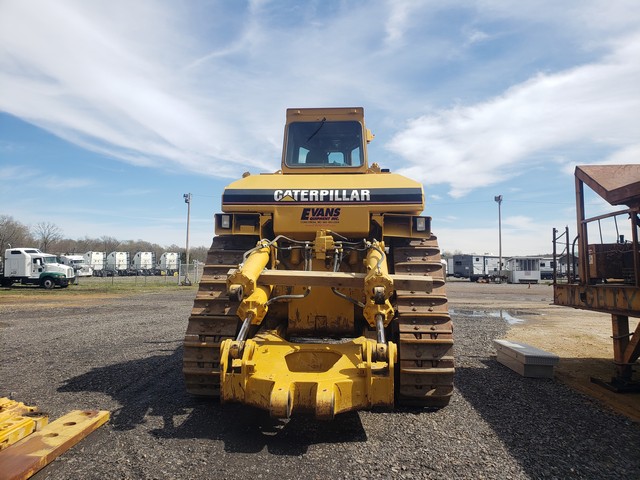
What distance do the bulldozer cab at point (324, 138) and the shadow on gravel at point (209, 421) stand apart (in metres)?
3.62

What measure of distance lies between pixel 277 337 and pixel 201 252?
3602 inches

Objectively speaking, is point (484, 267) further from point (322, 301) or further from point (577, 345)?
point (322, 301)

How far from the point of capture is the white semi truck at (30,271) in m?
31.1

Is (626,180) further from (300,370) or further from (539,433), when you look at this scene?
(300,370)

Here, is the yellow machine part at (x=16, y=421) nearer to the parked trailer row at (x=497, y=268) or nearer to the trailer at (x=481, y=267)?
the parked trailer row at (x=497, y=268)

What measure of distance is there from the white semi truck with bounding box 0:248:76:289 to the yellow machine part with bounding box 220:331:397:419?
31915 mm

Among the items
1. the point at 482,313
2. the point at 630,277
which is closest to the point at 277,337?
the point at 630,277

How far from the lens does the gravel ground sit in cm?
361

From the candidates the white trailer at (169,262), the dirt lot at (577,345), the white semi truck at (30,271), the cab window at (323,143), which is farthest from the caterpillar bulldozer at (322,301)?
the white trailer at (169,262)

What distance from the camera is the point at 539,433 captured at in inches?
175

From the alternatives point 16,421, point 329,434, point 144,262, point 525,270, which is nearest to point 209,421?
point 329,434

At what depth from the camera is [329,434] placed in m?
4.37

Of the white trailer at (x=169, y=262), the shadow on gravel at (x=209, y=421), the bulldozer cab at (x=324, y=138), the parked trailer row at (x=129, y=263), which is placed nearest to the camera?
the shadow on gravel at (x=209, y=421)

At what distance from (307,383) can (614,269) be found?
562 centimetres
